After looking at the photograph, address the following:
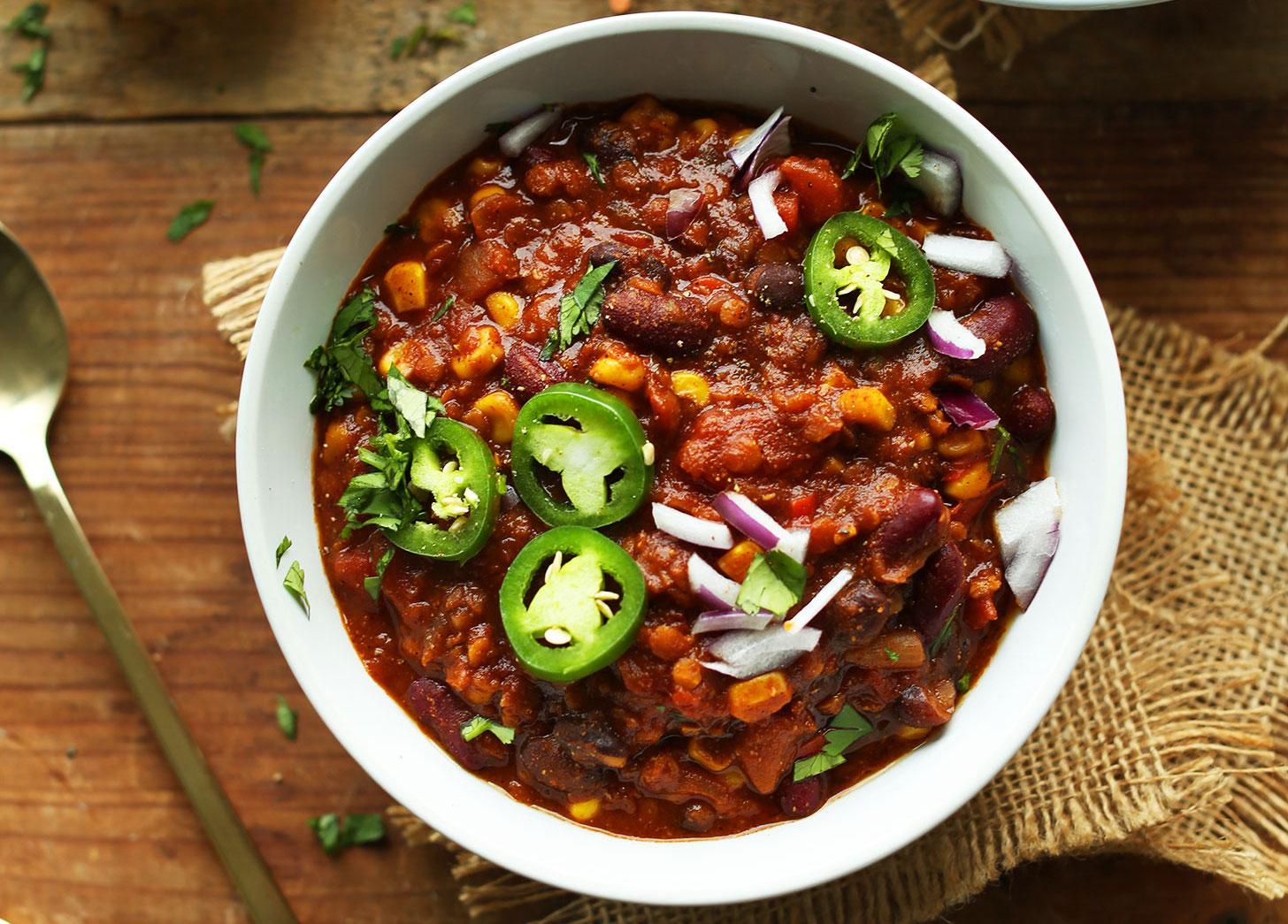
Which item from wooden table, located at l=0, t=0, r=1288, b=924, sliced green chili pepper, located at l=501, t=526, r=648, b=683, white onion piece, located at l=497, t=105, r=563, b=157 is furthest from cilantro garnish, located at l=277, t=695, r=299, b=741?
white onion piece, located at l=497, t=105, r=563, b=157

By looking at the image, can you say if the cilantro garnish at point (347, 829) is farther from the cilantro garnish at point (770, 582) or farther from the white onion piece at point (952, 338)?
the white onion piece at point (952, 338)

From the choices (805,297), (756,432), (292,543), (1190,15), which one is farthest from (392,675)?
(1190,15)

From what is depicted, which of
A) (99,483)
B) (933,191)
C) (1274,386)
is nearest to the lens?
(933,191)

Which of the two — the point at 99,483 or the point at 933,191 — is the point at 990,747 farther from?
the point at 99,483

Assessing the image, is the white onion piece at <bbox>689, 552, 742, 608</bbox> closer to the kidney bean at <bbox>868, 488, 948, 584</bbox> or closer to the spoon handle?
the kidney bean at <bbox>868, 488, 948, 584</bbox>

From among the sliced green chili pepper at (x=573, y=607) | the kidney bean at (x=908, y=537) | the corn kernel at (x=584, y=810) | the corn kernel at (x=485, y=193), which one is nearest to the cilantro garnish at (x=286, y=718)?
the corn kernel at (x=584, y=810)

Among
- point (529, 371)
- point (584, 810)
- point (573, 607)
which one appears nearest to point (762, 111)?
point (529, 371)

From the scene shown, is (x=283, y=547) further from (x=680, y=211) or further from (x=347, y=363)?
(x=680, y=211)
